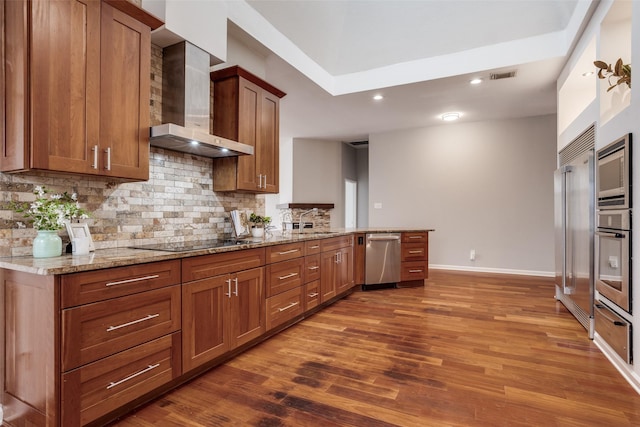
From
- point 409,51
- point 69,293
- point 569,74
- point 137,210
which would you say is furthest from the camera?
point 409,51

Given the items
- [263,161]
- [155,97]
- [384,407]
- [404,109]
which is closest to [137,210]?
[155,97]

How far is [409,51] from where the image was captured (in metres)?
4.18

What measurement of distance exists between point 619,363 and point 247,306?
262 cm

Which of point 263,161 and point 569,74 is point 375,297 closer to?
point 263,161

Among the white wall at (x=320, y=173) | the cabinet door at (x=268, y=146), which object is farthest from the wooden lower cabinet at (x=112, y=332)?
the white wall at (x=320, y=173)

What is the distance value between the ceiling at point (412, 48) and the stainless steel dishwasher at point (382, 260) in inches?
80.8

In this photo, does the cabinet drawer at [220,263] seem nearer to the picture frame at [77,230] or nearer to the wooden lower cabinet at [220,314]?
the wooden lower cabinet at [220,314]

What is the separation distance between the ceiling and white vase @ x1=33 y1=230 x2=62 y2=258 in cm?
229

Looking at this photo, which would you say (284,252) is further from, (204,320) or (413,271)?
(413,271)

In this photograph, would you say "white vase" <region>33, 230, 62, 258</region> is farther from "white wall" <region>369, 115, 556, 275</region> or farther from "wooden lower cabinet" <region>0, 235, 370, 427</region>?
"white wall" <region>369, 115, 556, 275</region>

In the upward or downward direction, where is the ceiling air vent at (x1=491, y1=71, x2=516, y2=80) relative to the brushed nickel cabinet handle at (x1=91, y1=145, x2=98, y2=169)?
upward

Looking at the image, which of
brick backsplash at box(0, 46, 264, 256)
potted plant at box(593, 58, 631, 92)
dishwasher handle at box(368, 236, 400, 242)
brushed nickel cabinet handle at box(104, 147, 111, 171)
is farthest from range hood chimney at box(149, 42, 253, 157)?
potted plant at box(593, 58, 631, 92)

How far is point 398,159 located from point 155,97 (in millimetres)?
5105

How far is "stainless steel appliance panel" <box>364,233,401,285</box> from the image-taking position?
4.65 m
